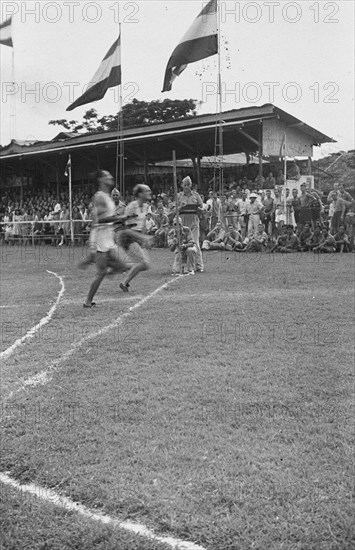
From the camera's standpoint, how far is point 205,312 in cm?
1010

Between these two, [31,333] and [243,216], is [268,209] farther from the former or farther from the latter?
[31,333]

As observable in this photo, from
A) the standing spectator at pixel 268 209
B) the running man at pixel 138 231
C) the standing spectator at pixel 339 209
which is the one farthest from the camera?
the standing spectator at pixel 268 209

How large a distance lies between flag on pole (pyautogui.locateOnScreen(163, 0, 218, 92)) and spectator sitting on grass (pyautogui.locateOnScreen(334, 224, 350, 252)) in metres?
6.91

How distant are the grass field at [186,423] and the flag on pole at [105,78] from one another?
322 centimetres

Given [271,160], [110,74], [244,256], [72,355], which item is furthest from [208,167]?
[72,355]

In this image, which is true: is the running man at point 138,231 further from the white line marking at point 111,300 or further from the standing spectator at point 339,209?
the standing spectator at point 339,209

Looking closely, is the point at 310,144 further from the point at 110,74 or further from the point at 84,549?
the point at 84,549

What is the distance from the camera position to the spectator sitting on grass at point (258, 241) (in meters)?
18.8

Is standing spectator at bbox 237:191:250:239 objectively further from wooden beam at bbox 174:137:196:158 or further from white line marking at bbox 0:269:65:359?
white line marking at bbox 0:269:65:359

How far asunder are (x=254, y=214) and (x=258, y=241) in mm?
855

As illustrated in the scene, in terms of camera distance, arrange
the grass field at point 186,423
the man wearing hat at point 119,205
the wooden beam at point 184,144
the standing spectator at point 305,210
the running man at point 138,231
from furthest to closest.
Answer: the wooden beam at point 184,144
the standing spectator at point 305,210
the man wearing hat at point 119,205
the running man at point 138,231
the grass field at point 186,423

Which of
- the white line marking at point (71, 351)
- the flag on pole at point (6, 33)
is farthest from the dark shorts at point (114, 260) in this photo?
the flag on pole at point (6, 33)

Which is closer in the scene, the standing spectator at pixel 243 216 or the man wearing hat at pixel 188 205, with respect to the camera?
the man wearing hat at pixel 188 205

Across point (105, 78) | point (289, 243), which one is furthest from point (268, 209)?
point (105, 78)
